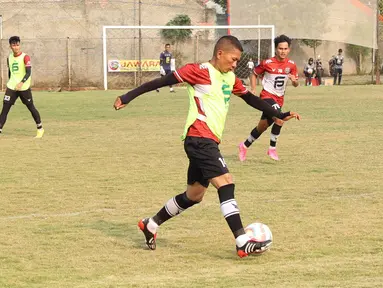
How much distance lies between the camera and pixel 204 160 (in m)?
7.57

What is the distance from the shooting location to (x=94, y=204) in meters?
10.3

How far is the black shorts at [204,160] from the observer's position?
7.54m

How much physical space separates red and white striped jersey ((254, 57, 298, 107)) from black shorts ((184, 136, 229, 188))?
681cm

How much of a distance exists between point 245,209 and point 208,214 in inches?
18.1

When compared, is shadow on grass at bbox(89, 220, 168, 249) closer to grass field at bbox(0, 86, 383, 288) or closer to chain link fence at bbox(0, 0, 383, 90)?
grass field at bbox(0, 86, 383, 288)

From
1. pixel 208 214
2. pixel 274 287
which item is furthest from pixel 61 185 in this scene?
pixel 274 287

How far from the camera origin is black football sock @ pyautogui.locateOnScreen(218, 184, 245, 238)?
7445mm

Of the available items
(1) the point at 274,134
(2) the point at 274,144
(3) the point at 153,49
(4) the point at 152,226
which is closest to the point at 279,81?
(1) the point at 274,134

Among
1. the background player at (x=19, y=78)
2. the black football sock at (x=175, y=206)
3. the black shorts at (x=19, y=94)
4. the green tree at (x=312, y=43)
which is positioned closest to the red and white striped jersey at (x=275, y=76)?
the background player at (x=19, y=78)

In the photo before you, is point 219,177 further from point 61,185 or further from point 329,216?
point 61,185

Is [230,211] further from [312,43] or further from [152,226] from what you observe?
[312,43]

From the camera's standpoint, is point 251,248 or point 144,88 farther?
point 144,88

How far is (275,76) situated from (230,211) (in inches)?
287

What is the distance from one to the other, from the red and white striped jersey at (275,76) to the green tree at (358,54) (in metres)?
36.7
